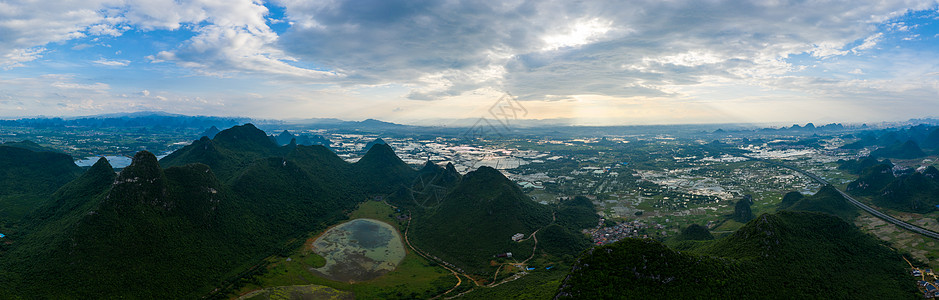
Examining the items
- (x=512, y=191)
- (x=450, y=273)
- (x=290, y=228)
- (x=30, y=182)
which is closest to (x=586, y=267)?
(x=450, y=273)

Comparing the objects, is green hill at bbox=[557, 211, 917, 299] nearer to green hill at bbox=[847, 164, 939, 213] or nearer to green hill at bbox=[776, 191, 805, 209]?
green hill at bbox=[776, 191, 805, 209]

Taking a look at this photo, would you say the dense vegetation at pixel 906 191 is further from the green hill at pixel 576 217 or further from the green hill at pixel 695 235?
the green hill at pixel 576 217

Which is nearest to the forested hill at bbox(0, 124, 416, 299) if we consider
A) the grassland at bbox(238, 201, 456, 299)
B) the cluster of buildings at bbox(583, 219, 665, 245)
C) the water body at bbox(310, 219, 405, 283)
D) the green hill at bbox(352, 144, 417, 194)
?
the grassland at bbox(238, 201, 456, 299)

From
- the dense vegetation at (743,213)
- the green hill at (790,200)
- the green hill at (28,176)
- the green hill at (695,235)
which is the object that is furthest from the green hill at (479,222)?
the green hill at (28,176)

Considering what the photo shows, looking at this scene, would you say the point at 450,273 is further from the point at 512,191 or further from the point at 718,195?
the point at 718,195

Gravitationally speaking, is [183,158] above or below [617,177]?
above

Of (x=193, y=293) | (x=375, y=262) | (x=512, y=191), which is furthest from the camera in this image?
(x=512, y=191)
